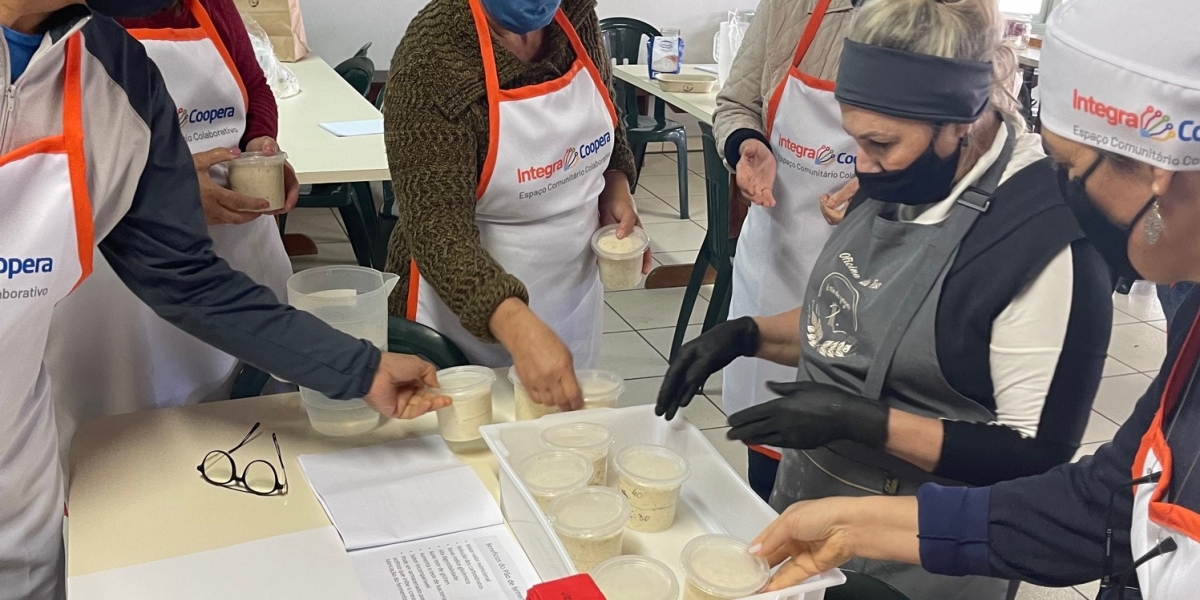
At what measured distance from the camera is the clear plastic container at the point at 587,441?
1.17 metres

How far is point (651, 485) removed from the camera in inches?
43.8

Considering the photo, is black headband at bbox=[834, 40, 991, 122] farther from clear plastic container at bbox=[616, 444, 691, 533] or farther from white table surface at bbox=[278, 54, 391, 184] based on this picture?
white table surface at bbox=[278, 54, 391, 184]

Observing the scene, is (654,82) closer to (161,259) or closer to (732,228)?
(732,228)

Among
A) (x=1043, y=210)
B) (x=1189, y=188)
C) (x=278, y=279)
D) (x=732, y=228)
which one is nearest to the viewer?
(x=1189, y=188)

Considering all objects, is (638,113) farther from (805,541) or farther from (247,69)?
(805,541)

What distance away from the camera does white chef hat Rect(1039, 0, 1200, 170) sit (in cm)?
66

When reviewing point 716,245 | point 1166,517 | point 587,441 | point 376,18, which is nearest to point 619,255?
point 587,441

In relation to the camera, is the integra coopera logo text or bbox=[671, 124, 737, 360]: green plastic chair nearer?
the integra coopera logo text

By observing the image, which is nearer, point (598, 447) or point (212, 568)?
point (212, 568)

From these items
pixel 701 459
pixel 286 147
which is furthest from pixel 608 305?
pixel 701 459

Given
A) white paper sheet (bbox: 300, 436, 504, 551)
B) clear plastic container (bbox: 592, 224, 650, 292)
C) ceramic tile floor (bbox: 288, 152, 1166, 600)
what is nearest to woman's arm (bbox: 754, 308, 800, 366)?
ceramic tile floor (bbox: 288, 152, 1166, 600)

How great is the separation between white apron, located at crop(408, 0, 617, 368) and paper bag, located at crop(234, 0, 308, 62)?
2.58m

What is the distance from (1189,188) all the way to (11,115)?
118cm

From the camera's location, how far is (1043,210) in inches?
40.1
